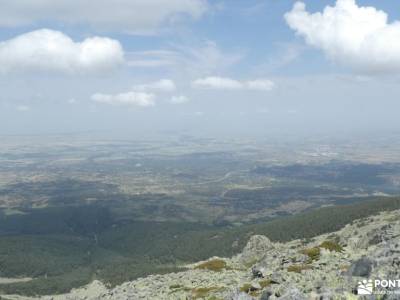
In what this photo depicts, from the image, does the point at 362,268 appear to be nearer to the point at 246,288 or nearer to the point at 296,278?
the point at 296,278

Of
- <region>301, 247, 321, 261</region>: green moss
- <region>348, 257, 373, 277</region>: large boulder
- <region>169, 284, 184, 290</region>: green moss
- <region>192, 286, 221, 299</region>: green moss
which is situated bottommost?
<region>169, 284, 184, 290</region>: green moss

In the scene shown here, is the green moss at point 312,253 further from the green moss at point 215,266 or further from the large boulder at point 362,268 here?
the large boulder at point 362,268

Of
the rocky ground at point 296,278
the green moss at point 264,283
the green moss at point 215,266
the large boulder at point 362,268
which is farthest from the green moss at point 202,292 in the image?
the green moss at point 215,266

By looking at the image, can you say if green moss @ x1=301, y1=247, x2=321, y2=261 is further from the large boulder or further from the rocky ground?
the large boulder

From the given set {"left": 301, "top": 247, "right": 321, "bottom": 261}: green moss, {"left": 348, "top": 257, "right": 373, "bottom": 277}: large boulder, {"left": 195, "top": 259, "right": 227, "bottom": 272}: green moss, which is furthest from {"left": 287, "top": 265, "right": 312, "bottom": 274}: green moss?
{"left": 195, "top": 259, "right": 227, "bottom": 272}: green moss

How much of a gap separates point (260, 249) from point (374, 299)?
99412 millimetres

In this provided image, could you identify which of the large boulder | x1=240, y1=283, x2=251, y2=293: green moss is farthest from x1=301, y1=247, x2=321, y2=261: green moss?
the large boulder

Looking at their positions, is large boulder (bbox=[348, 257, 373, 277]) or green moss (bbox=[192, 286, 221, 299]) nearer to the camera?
large boulder (bbox=[348, 257, 373, 277])

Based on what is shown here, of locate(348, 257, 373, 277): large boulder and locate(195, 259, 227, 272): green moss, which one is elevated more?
locate(348, 257, 373, 277): large boulder

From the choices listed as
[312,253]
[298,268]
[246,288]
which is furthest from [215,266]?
[246,288]

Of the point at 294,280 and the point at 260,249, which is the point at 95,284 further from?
the point at 294,280

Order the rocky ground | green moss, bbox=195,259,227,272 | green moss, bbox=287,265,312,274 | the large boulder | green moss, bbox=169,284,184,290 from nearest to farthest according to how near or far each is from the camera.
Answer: the rocky ground → the large boulder → green moss, bbox=287,265,312,274 → green moss, bbox=169,284,184,290 → green moss, bbox=195,259,227,272

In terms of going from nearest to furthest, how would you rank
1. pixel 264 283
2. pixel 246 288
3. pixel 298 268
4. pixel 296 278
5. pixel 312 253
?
pixel 296 278 → pixel 246 288 → pixel 264 283 → pixel 298 268 → pixel 312 253

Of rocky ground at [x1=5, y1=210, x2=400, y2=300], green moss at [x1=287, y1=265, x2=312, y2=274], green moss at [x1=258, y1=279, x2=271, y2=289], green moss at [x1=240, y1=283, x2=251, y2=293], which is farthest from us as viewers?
green moss at [x1=287, y1=265, x2=312, y2=274]
